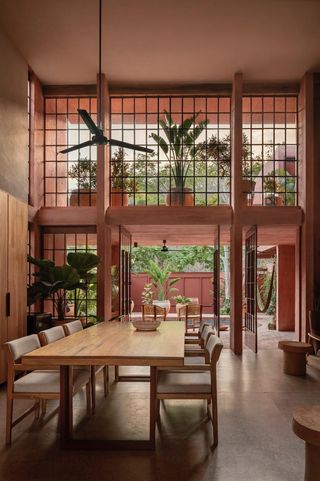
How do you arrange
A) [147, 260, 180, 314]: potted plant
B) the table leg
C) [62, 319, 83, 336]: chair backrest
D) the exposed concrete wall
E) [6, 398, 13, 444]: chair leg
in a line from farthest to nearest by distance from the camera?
[147, 260, 180, 314]: potted plant
the exposed concrete wall
[62, 319, 83, 336]: chair backrest
[6, 398, 13, 444]: chair leg
the table leg

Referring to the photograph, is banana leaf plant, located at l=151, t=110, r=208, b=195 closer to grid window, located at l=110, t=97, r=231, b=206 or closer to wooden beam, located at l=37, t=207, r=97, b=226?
grid window, located at l=110, t=97, r=231, b=206

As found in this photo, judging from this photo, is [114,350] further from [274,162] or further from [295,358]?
[274,162]

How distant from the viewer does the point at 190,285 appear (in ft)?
52.9

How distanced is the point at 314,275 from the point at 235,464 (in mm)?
5089

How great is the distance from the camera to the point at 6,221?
5.27 meters

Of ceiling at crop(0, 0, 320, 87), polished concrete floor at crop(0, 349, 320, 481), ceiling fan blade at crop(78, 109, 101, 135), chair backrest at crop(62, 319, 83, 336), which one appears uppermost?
ceiling at crop(0, 0, 320, 87)

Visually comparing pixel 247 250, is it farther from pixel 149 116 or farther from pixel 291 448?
pixel 291 448

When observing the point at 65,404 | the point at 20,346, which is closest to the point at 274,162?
the point at 20,346

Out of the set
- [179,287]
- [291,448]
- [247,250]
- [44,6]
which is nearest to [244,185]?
[247,250]

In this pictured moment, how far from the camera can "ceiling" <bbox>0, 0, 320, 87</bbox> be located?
5.87 metres

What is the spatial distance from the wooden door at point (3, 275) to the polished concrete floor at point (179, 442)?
40cm

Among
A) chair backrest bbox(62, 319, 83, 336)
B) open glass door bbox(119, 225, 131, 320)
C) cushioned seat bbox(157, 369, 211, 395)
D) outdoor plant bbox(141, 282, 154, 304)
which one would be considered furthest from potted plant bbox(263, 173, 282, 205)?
outdoor plant bbox(141, 282, 154, 304)

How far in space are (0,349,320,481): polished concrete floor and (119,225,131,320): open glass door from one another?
320cm

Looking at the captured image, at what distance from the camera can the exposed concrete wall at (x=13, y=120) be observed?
5.99 meters
